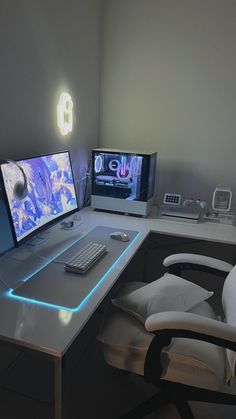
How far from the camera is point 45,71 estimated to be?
1692mm

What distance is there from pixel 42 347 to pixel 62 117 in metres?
1.39

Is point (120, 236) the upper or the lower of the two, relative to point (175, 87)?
lower

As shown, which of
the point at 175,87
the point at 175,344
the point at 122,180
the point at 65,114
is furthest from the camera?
the point at 175,87

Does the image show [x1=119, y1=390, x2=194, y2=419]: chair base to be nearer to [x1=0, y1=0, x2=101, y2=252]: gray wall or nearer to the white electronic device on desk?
[x1=0, y1=0, x2=101, y2=252]: gray wall

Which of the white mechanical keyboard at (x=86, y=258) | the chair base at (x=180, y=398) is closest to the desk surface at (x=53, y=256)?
the white mechanical keyboard at (x=86, y=258)

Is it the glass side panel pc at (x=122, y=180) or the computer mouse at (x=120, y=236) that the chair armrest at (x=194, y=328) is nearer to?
the computer mouse at (x=120, y=236)

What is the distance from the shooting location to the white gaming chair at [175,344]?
1068 mm

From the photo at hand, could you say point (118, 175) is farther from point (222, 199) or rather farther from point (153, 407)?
point (153, 407)

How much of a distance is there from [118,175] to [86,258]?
854mm

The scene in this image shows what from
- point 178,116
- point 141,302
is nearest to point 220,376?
point 141,302

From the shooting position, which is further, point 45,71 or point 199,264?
point 45,71

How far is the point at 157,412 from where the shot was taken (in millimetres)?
1499

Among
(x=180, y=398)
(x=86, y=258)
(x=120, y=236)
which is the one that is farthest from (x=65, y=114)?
(x=180, y=398)

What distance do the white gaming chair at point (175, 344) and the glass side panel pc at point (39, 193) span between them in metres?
0.55
